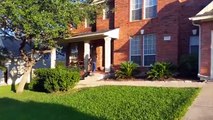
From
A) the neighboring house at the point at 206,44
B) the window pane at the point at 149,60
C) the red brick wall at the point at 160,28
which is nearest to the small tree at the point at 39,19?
the red brick wall at the point at 160,28

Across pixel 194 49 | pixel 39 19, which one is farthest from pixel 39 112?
pixel 194 49

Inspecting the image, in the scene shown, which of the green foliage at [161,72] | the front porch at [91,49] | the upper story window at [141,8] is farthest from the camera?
the front porch at [91,49]

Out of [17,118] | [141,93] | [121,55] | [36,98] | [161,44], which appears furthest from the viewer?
[121,55]

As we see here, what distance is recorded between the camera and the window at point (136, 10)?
23766 mm

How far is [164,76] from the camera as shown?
19.4m

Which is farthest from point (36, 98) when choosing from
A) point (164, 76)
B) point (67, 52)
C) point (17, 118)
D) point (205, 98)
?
point (67, 52)

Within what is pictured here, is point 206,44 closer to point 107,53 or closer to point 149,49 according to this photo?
point 149,49

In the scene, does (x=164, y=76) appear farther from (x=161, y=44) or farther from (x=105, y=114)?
(x=105, y=114)

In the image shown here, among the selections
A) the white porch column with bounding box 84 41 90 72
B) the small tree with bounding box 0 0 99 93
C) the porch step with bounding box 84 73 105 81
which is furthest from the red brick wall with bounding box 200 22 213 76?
the white porch column with bounding box 84 41 90 72

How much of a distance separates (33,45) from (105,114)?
11375 millimetres

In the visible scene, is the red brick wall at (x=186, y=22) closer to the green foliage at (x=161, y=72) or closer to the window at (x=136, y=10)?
the green foliage at (x=161, y=72)

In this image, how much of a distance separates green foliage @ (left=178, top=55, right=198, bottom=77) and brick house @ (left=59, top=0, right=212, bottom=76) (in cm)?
120

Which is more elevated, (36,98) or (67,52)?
(67,52)

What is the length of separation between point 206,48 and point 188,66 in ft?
7.58
